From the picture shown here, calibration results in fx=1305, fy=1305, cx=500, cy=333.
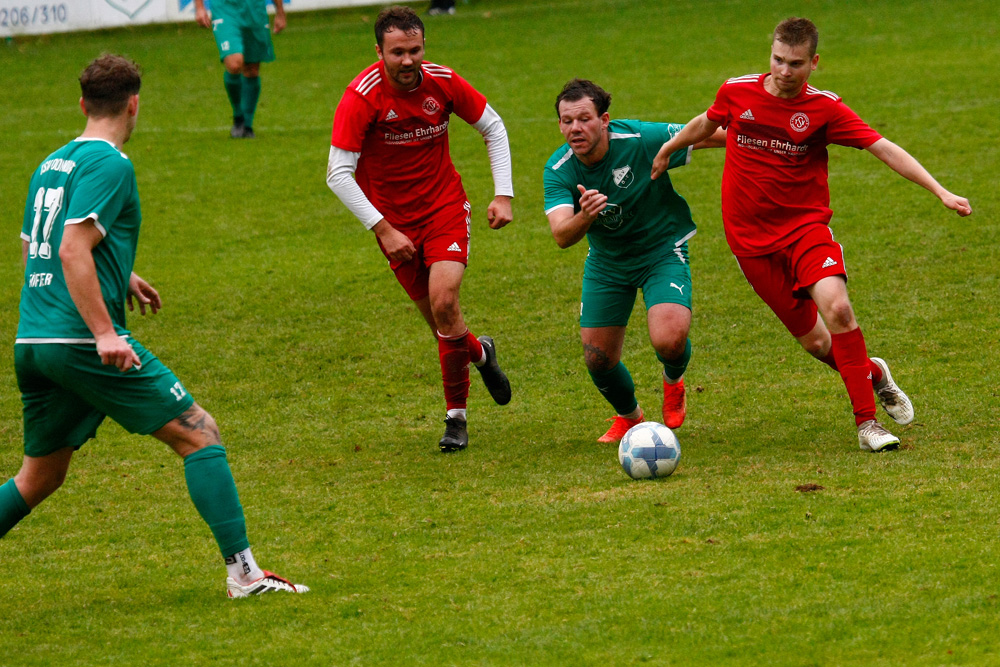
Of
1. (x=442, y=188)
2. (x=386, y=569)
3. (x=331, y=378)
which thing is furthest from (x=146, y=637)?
(x=331, y=378)

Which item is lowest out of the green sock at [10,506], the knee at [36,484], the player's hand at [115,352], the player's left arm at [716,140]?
the green sock at [10,506]

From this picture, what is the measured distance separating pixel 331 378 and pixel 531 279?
7.68ft

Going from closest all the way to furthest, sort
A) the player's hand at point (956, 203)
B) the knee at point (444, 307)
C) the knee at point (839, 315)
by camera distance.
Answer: the player's hand at point (956, 203) → the knee at point (839, 315) → the knee at point (444, 307)

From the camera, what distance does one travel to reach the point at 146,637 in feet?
15.3

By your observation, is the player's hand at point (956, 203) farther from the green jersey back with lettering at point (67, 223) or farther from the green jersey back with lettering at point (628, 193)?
the green jersey back with lettering at point (67, 223)

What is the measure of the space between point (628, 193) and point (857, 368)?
1.50m

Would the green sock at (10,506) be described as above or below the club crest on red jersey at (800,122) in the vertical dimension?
below

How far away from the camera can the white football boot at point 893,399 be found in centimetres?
682

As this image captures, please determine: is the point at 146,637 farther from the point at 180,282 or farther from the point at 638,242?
the point at 180,282

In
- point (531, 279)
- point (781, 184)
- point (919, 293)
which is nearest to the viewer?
point (781, 184)

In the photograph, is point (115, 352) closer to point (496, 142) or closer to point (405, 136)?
point (405, 136)

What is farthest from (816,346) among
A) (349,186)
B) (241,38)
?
(241,38)

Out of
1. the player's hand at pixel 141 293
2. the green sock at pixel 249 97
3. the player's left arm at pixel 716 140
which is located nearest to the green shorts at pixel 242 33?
the green sock at pixel 249 97

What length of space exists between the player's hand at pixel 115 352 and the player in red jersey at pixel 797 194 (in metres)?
3.25
